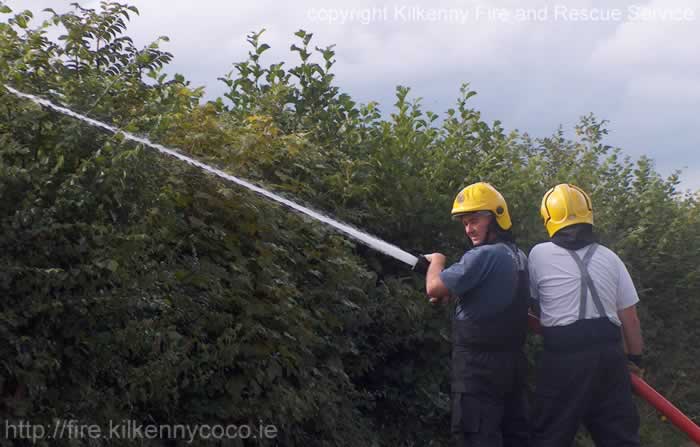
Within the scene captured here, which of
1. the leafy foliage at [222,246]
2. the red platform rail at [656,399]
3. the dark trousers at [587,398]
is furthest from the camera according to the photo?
the red platform rail at [656,399]

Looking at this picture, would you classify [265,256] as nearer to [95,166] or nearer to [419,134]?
[95,166]

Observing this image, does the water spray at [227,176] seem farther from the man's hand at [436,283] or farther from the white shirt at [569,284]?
the white shirt at [569,284]

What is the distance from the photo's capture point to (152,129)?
4301 mm

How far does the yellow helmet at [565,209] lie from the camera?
5.59 metres

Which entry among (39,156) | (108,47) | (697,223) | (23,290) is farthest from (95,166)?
(697,223)

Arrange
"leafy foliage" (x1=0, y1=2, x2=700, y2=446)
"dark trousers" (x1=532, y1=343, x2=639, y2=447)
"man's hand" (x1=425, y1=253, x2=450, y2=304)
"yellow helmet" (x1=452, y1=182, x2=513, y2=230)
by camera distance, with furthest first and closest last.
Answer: "yellow helmet" (x1=452, y1=182, x2=513, y2=230), "dark trousers" (x1=532, y1=343, x2=639, y2=447), "man's hand" (x1=425, y1=253, x2=450, y2=304), "leafy foliage" (x1=0, y1=2, x2=700, y2=446)

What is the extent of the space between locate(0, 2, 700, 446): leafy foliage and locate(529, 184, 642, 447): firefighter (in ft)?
3.14

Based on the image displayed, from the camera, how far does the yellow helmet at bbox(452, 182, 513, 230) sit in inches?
217

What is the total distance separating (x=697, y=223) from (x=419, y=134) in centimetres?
503

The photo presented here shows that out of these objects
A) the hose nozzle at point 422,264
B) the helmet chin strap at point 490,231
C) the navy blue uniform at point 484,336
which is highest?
the helmet chin strap at point 490,231

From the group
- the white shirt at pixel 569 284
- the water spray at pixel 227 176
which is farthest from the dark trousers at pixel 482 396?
the water spray at pixel 227 176

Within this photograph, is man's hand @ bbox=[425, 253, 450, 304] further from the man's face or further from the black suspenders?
the black suspenders

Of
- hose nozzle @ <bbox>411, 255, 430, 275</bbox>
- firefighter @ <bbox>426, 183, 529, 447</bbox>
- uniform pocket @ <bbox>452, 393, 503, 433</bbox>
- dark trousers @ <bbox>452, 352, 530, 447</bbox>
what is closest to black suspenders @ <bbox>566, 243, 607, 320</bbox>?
firefighter @ <bbox>426, 183, 529, 447</bbox>

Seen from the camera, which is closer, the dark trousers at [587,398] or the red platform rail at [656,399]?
the dark trousers at [587,398]
